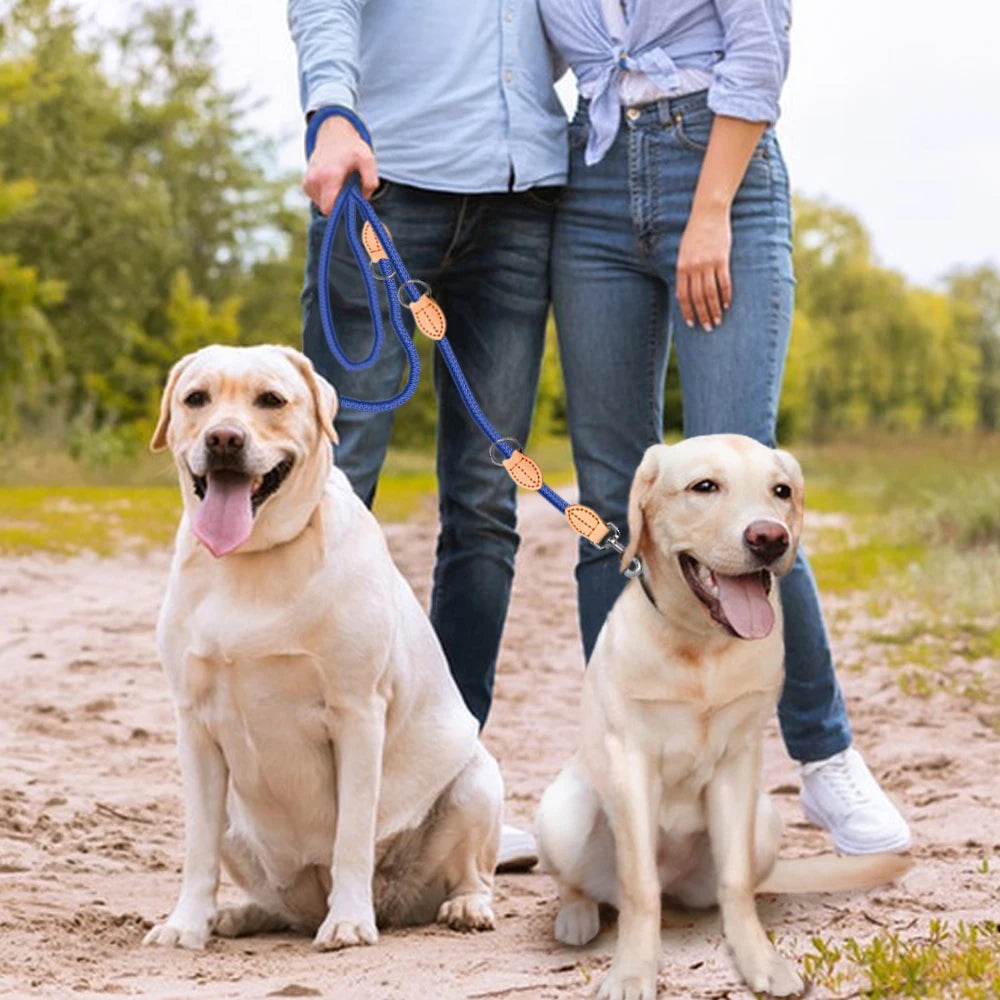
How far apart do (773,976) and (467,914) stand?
3.00 feet

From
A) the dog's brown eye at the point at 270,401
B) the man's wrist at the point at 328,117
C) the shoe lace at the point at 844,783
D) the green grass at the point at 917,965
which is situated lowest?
the green grass at the point at 917,965

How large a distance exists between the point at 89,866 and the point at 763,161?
7.91 ft

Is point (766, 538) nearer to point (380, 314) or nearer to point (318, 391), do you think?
point (318, 391)

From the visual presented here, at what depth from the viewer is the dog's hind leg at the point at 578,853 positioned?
3.46 meters

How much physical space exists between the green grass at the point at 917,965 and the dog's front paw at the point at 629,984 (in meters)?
0.28

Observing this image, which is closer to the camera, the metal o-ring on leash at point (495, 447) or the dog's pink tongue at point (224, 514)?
the dog's pink tongue at point (224, 514)

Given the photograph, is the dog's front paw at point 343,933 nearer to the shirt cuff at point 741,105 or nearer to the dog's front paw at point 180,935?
the dog's front paw at point 180,935

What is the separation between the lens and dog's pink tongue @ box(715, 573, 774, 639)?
3.19m

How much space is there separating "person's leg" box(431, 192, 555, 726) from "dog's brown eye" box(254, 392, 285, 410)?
0.80 meters

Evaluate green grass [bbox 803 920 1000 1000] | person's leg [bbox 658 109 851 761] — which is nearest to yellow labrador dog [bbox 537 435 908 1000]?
green grass [bbox 803 920 1000 1000]

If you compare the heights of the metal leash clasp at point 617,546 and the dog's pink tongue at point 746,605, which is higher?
the metal leash clasp at point 617,546

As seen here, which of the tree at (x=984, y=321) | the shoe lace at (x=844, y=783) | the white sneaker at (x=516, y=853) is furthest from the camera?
the tree at (x=984, y=321)

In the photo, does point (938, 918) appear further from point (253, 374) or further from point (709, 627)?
point (253, 374)

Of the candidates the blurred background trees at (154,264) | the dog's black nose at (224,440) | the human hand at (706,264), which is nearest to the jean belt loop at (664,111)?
the human hand at (706,264)
